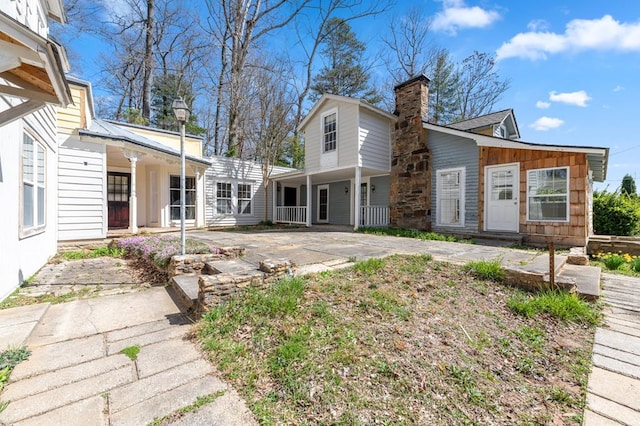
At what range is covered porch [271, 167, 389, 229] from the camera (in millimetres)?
10969

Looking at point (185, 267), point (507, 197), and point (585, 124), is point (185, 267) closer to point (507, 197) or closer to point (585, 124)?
point (507, 197)

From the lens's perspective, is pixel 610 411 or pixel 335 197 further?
pixel 335 197

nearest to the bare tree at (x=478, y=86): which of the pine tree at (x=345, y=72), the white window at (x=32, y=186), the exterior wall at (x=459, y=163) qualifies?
the pine tree at (x=345, y=72)

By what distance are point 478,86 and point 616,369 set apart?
23.2 meters

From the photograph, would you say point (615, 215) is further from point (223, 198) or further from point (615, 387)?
point (223, 198)

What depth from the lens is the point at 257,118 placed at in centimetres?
1355

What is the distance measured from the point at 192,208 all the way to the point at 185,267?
7655 mm

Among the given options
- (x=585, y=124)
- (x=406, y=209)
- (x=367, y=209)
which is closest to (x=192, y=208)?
(x=367, y=209)

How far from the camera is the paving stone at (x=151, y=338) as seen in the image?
96.2 inches

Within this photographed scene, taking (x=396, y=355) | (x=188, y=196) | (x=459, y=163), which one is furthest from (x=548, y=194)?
(x=188, y=196)

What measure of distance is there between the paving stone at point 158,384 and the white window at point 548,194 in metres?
8.89

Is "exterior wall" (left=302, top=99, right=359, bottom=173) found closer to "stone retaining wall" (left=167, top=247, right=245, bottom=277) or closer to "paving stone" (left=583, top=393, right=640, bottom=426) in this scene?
"stone retaining wall" (left=167, top=247, right=245, bottom=277)

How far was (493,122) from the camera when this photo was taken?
11.0 metres

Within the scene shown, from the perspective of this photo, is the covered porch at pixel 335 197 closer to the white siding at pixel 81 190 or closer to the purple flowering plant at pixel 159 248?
the purple flowering plant at pixel 159 248
